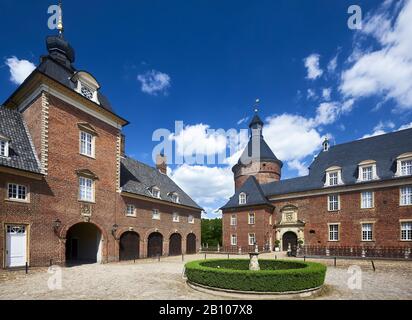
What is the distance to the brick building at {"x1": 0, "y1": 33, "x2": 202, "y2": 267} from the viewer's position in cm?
1653

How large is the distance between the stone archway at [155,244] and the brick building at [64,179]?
0.10 meters

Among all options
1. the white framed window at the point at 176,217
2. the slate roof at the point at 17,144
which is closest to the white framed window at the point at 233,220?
the white framed window at the point at 176,217

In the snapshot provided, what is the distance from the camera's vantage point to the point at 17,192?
53.9ft

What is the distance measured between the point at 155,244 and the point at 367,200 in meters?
21.8

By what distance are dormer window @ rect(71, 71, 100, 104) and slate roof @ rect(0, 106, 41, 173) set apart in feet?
14.9

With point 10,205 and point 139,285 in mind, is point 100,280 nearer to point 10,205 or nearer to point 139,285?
point 139,285

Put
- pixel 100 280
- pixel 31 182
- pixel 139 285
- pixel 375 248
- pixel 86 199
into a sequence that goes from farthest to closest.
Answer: pixel 375 248 < pixel 86 199 < pixel 31 182 < pixel 100 280 < pixel 139 285

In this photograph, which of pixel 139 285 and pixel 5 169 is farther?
pixel 5 169

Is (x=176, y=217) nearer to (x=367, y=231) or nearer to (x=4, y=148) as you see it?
(x=367, y=231)

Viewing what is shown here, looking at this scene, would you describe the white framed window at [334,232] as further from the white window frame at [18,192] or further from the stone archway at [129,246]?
the white window frame at [18,192]

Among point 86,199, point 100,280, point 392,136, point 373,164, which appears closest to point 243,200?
point 373,164

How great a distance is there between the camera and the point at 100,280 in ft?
45.8

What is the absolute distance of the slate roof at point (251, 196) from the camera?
A: 123 feet
